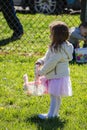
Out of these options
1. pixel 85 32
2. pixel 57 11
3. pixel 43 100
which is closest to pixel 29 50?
pixel 85 32

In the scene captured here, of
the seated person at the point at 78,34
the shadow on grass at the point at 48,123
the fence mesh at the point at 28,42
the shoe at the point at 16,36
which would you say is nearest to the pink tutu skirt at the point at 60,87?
the shadow on grass at the point at 48,123

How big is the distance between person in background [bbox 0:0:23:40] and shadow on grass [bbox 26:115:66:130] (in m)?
4.99

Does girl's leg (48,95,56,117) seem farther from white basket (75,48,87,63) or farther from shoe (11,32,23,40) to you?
shoe (11,32,23,40)

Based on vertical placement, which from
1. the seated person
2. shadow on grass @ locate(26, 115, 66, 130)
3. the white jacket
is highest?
the white jacket

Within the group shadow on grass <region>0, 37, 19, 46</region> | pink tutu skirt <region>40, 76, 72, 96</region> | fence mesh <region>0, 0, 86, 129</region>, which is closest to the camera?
pink tutu skirt <region>40, 76, 72, 96</region>

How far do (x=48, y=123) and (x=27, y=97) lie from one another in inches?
37.4

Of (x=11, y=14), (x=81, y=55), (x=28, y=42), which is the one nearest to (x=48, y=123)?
(x=81, y=55)

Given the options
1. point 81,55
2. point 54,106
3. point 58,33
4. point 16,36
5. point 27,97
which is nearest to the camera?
point 58,33

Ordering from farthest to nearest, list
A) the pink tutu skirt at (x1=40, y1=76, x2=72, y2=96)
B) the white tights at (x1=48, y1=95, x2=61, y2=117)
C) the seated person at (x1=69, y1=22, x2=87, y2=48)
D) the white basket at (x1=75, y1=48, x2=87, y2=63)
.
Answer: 1. the seated person at (x1=69, y1=22, x2=87, y2=48)
2. the white basket at (x1=75, y1=48, x2=87, y2=63)
3. the white tights at (x1=48, y1=95, x2=61, y2=117)
4. the pink tutu skirt at (x1=40, y1=76, x2=72, y2=96)

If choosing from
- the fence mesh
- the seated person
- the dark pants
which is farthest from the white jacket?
the dark pants

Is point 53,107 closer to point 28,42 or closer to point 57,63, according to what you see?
point 57,63

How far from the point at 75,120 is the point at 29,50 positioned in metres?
3.97

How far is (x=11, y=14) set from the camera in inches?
396

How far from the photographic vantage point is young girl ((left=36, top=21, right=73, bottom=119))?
16.2ft
